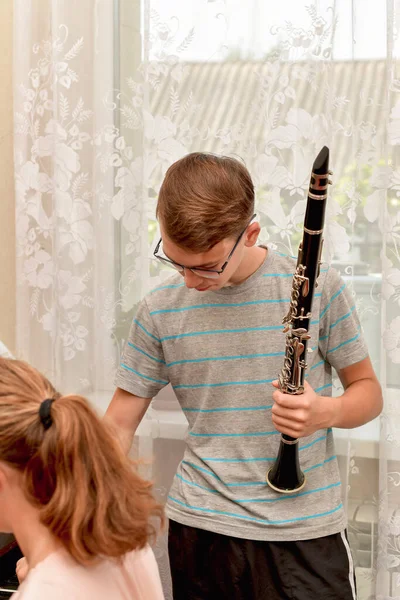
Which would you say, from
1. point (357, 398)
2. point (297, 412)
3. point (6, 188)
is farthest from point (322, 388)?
point (6, 188)

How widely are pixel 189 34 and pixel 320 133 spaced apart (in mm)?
441

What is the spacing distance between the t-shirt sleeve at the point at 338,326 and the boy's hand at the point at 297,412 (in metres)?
0.13

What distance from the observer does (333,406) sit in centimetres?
161

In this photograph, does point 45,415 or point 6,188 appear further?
point 6,188

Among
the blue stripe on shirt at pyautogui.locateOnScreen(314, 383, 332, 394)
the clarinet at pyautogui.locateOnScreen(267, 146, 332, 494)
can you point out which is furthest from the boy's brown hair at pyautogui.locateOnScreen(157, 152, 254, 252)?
the blue stripe on shirt at pyautogui.locateOnScreen(314, 383, 332, 394)

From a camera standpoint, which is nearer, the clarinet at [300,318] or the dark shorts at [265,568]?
the clarinet at [300,318]

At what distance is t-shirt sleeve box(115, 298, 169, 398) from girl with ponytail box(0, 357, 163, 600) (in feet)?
1.89

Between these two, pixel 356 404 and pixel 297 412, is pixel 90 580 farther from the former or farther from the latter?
pixel 356 404

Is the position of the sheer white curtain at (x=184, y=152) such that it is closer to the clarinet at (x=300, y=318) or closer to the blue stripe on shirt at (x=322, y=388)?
the blue stripe on shirt at (x=322, y=388)

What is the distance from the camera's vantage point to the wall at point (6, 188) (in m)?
2.37

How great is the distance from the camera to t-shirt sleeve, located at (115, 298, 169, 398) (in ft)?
5.71

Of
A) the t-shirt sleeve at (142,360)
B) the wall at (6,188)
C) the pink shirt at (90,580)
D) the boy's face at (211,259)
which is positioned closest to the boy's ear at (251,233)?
the boy's face at (211,259)

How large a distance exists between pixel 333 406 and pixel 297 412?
0.12 meters

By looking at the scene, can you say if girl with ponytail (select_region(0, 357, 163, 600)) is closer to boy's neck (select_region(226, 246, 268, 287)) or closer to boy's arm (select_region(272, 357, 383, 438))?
boy's arm (select_region(272, 357, 383, 438))
